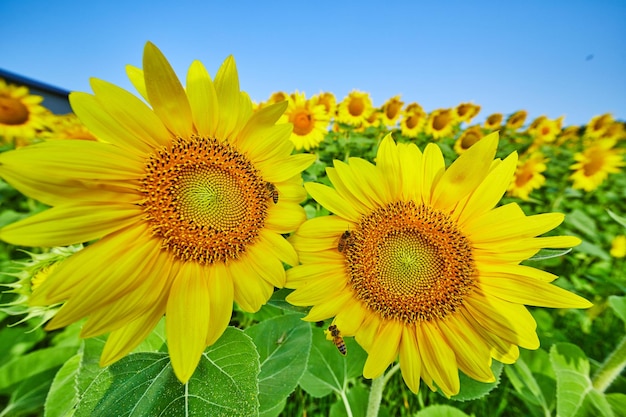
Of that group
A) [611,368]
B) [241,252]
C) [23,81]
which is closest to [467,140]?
[611,368]

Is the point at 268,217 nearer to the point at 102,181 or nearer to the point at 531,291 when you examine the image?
the point at 102,181

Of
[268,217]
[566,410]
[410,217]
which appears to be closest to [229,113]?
[268,217]

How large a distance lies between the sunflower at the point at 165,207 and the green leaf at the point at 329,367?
0.99 m

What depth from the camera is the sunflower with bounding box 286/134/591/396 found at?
108 centimetres

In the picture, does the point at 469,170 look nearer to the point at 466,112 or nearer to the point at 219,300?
the point at 219,300

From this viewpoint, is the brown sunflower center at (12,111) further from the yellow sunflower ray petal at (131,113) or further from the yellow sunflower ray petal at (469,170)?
the yellow sunflower ray petal at (469,170)

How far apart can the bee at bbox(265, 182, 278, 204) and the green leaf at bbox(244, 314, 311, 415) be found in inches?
26.0

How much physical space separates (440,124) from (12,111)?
A: 23.1 feet

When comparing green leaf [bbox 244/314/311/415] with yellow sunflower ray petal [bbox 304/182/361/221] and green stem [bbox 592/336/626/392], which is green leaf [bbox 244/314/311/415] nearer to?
yellow sunflower ray petal [bbox 304/182/361/221]

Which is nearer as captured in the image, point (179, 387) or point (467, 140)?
point (179, 387)

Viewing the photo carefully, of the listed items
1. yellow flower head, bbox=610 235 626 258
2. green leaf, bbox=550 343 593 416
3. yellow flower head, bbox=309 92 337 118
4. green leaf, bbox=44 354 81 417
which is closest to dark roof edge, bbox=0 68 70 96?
yellow flower head, bbox=309 92 337 118

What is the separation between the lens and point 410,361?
1.11 meters

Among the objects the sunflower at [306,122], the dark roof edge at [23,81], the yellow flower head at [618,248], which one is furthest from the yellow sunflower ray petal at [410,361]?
the dark roof edge at [23,81]

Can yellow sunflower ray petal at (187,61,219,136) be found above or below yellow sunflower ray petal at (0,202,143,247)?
above
